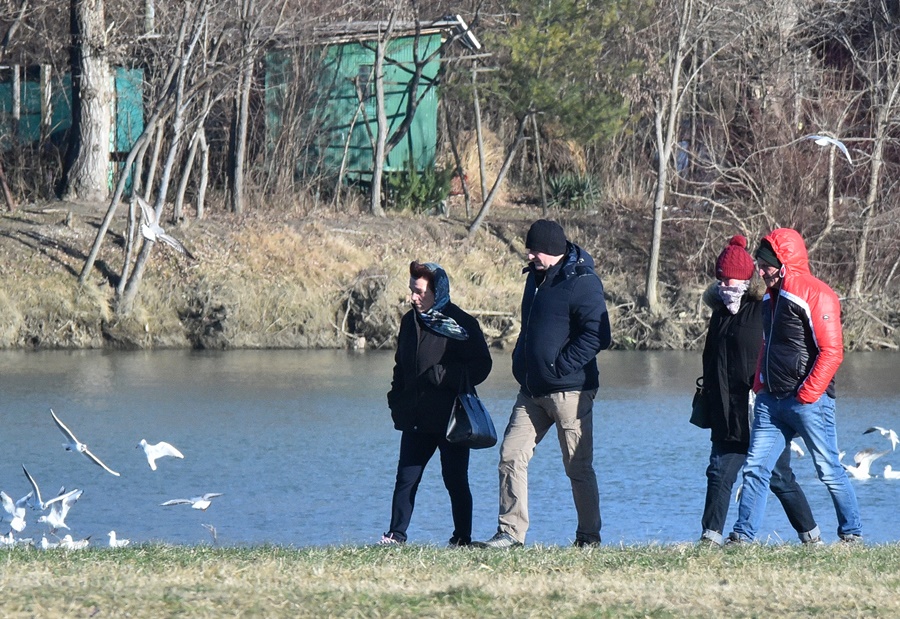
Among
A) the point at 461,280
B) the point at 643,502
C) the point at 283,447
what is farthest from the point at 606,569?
the point at 461,280

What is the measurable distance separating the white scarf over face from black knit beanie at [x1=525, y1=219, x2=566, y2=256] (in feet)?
3.17

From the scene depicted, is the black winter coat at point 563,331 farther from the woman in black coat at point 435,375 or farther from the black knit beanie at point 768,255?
the black knit beanie at point 768,255

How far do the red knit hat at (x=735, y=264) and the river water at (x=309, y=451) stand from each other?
1.90 m

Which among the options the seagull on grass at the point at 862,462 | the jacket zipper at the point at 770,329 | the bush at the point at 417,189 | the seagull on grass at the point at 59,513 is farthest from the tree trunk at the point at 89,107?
the jacket zipper at the point at 770,329

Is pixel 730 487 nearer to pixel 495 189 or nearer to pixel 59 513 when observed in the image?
pixel 59 513

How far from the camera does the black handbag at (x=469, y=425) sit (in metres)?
7.48

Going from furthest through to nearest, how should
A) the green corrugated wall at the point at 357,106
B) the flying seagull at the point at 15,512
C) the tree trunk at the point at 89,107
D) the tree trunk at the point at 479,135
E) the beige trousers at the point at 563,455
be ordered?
the green corrugated wall at the point at 357,106, the tree trunk at the point at 479,135, the tree trunk at the point at 89,107, the flying seagull at the point at 15,512, the beige trousers at the point at 563,455

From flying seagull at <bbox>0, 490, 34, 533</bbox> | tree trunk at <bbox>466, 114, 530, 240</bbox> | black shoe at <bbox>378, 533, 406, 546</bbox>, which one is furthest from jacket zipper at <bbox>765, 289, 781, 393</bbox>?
tree trunk at <bbox>466, 114, 530, 240</bbox>

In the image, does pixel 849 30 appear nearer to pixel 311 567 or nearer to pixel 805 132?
pixel 805 132

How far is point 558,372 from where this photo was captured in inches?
286

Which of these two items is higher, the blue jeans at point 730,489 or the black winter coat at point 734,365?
the black winter coat at point 734,365

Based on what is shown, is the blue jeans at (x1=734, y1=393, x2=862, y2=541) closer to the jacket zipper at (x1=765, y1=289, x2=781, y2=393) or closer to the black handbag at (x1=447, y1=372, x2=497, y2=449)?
the jacket zipper at (x1=765, y1=289, x2=781, y2=393)

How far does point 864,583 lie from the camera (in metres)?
5.86

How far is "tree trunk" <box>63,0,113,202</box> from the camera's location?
23.7 m
